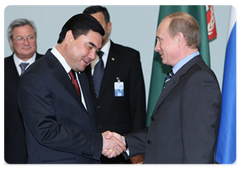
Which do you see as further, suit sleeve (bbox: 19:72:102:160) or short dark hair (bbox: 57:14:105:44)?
short dark hair (bbox: 57:14:105:44)

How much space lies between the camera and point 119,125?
11.6ft

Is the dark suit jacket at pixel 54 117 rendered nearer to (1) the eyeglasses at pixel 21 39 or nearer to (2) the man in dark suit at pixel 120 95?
(2) the man in dark suit at pixel 120 95

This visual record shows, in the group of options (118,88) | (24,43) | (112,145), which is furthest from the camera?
(24,43)

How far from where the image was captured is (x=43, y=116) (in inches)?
90.7

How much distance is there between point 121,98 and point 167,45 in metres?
1.24

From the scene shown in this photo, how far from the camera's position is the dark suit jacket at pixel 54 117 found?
231 cm

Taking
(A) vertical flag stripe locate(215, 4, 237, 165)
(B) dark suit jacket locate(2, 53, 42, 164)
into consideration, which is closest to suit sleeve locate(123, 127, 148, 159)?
(A) vertical flag stripe locate(215, 4, 237, 165)

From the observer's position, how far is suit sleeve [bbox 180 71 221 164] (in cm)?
208

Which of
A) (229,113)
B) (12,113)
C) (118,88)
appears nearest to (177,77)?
(229,113)

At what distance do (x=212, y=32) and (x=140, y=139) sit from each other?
1.93m

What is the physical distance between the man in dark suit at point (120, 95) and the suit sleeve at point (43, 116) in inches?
42.8

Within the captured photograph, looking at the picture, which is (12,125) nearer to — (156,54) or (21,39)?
(21,39)

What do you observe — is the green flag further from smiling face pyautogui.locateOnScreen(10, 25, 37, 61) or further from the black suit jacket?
smiling face pyautogui.locateOnScreen(10, 25, 37, 61)

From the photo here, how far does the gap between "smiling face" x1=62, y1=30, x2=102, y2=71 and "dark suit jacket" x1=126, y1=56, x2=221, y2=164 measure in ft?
2.26
